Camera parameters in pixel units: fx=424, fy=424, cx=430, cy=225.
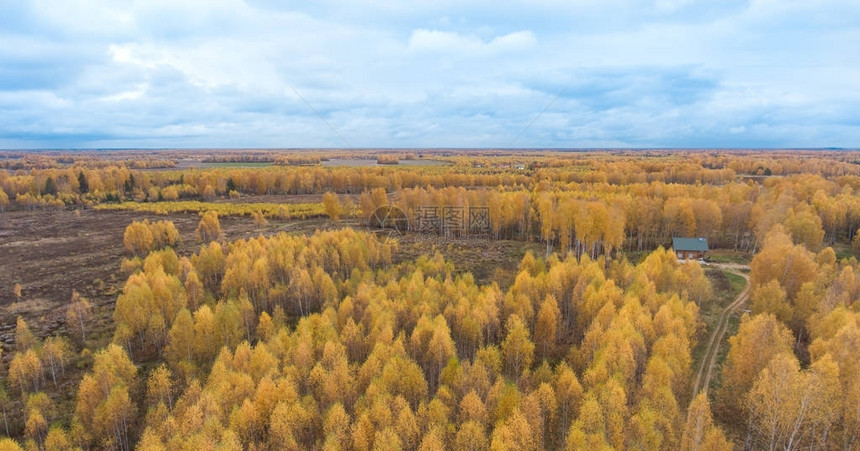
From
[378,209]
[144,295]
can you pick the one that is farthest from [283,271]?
[378,209]

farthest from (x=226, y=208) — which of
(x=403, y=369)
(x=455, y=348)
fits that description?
(x=403, y=369)

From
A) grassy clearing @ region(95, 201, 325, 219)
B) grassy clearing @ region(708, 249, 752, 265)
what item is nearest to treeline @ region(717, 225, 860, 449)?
grassy clearing @ region(708, 249, 752, 265)

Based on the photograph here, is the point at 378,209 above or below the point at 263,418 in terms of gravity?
above

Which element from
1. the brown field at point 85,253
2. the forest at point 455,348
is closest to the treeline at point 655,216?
the forest at point 455,348

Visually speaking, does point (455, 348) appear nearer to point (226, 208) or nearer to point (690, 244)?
point (690, 244)

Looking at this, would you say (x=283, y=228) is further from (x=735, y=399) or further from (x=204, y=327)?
(x=735, y=399)

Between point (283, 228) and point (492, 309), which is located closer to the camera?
point (492, 309)
